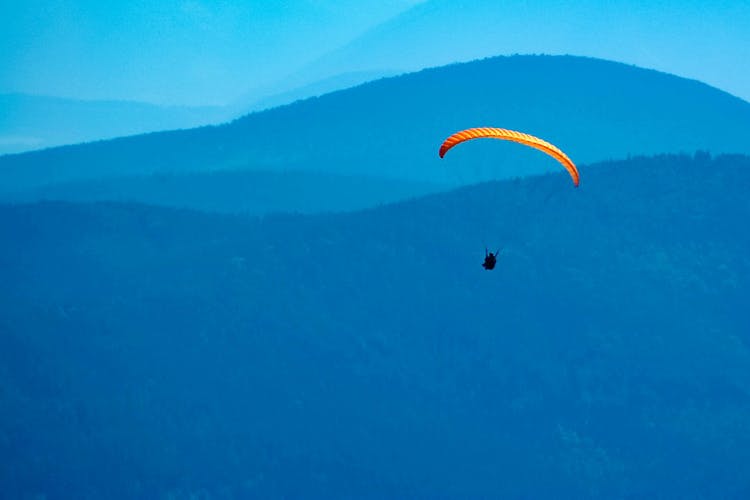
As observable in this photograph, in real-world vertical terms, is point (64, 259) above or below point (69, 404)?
above

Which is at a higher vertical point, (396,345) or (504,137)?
(396,345)

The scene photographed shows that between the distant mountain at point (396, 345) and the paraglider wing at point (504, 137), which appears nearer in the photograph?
the paraglider wing at point (504, 137)

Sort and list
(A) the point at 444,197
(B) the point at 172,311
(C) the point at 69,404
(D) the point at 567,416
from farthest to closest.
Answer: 1. (A) the point at 444,197
2. (D) the point at 567,416
3. (B) the point at 172,311
4. (C) the point at 69,404

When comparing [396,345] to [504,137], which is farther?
[396,345]

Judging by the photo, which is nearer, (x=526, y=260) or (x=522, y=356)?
(x=522, y=356)

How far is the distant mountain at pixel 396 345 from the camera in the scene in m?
136

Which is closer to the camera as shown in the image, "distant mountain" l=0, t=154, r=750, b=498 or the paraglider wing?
the paraglider wing

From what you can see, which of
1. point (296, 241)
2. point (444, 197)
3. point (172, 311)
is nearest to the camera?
point (172, 311)

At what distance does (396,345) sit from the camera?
16088cm

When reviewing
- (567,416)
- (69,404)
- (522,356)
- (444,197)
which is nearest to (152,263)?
(69,404)

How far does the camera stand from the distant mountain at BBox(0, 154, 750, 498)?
135875 mm

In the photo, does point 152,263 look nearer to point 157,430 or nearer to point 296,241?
point 296,241

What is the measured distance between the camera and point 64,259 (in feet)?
573

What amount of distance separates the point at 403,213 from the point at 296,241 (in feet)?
77.8
